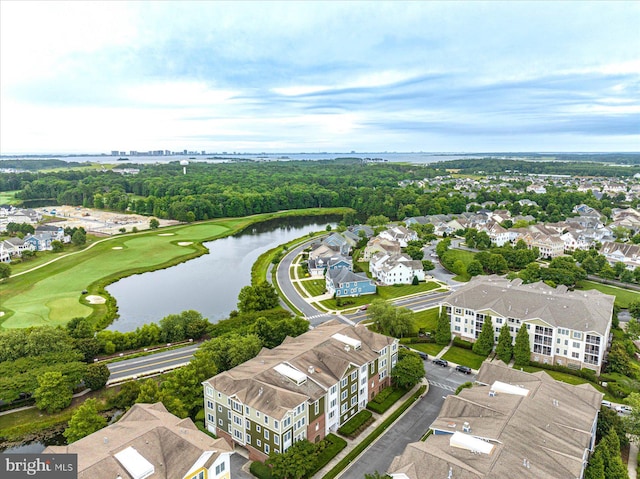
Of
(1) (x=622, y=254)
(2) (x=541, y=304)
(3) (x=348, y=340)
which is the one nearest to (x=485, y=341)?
(2) (x=541, y=304)

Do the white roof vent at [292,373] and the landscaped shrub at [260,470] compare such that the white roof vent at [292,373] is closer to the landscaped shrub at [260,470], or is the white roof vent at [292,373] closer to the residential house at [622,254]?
the landscaped shrub at [260,470]

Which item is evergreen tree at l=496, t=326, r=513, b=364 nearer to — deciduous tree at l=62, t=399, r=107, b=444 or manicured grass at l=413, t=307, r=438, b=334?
manicured grass at l=413, t=307, r=438, b=334

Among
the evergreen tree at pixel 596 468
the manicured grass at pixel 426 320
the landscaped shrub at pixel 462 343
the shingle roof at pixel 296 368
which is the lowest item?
the landscaped shrub at pixel 462 343

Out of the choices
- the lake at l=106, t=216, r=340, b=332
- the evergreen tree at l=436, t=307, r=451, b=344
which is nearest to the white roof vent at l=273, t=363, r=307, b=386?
the evergreen tree at l=436, t=307, r=451, b=344

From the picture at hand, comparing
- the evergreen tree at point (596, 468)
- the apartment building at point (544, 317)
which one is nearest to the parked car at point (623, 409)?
the apartment building at point (544, 317)

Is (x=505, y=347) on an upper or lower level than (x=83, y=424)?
lower

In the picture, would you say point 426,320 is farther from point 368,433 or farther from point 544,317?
point 368,433
